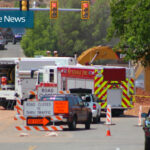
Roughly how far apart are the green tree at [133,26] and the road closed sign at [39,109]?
10.9m

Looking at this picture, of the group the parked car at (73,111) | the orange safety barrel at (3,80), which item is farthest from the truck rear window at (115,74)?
the parked car at (73,111)

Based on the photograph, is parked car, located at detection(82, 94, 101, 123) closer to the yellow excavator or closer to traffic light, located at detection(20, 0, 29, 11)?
traffic light, located at detection(20, 0, 29, 11)

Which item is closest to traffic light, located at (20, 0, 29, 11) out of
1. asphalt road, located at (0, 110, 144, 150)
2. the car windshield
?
asphalt road, located at (0, 110, 144, 150)

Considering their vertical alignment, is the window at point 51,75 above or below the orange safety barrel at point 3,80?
above

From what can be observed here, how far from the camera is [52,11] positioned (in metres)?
47.5

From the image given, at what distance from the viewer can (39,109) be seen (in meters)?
27.0

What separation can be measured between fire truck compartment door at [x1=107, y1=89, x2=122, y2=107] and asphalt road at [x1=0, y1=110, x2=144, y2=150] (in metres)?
8.79

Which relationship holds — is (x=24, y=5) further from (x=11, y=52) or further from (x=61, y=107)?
(x=11, y=52)

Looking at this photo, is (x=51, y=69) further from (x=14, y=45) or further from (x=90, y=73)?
(x=14, y=45)

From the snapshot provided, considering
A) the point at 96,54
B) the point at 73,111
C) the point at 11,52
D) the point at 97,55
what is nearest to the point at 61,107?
the point at 73,111

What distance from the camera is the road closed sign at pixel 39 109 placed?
1061 inches

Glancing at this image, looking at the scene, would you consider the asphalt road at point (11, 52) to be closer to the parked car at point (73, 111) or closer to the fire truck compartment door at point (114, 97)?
the fire truck compartment door at point (114, 97)

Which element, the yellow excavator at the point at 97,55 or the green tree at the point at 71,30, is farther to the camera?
the green tree at the point at 71,30

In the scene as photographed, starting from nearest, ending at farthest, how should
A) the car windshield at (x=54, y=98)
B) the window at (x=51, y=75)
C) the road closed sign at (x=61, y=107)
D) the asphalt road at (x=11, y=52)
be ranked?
the road closed sign at (x=61, y=107) → the car windshield at (x=54, y=98) → the window at (x=51, y=75) → the asphalt road at (x=11, y=52)
